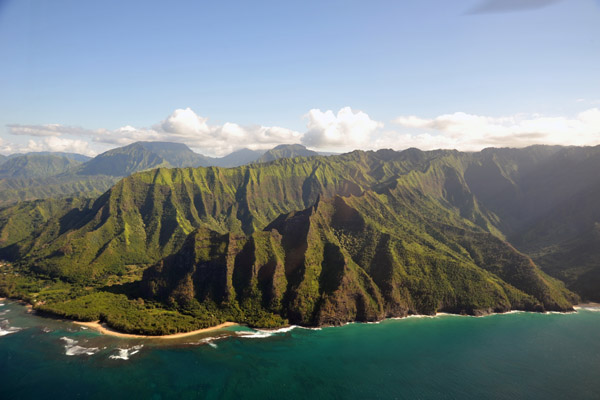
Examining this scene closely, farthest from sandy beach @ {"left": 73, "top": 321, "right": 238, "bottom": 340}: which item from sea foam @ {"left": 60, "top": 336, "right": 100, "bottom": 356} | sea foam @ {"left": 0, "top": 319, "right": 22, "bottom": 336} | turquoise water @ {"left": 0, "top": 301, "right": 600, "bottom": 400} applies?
sea foam @ {"left": 0, "top": 319, "right": 22, "bottom": 336}

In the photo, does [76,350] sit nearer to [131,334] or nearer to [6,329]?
[131,334]

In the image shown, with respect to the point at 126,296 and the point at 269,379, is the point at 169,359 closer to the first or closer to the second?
the point at 269,379

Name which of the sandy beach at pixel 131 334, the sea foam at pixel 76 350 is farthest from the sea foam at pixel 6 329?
the sea foam at pixel 76 350

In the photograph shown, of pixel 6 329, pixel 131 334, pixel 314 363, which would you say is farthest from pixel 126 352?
pixel 314 363

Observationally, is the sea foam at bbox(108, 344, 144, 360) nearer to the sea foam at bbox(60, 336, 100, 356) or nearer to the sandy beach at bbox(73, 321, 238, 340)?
the sandy beach at bbox(73, 321, 238, 340)

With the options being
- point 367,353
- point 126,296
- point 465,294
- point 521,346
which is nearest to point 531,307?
point 465,294
